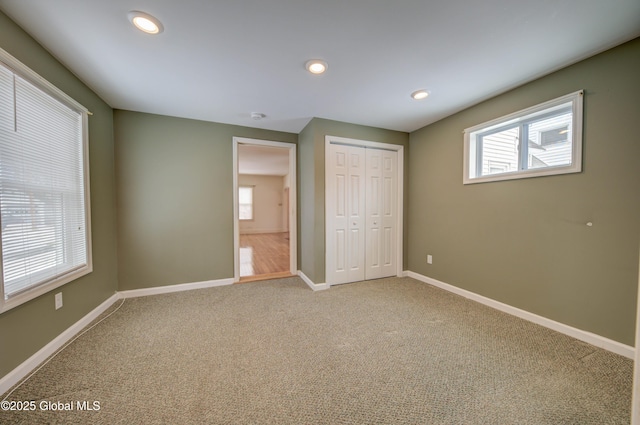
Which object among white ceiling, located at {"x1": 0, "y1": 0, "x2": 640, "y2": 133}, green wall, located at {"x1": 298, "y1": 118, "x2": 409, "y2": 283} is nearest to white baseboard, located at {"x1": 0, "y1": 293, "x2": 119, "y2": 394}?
white ceiling, located at {"x1": 0, "y1": 0, "x2": 640, "y2": 133}

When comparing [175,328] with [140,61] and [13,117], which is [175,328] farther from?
[140,61]

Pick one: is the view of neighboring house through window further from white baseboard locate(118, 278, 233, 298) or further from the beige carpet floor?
the beige carpet floor

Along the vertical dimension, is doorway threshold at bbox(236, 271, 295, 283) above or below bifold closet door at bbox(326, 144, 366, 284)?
below

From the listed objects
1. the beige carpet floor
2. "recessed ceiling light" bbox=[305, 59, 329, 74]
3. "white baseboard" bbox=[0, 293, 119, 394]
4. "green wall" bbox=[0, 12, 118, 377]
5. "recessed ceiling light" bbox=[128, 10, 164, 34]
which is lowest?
the beige carpet floor

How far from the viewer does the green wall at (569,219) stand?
169 cm

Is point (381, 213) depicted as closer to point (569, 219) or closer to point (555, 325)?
point (569, 219)

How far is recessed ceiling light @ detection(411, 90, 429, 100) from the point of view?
2.37 metres

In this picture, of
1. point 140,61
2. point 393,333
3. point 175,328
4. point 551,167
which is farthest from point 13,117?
point 551,167

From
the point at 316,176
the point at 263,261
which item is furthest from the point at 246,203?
the point at 316,176

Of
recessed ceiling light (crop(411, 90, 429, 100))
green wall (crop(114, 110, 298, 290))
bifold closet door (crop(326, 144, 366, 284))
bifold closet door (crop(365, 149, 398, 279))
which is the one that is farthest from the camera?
bifold closet door (crop(365, 149, 398, 279))

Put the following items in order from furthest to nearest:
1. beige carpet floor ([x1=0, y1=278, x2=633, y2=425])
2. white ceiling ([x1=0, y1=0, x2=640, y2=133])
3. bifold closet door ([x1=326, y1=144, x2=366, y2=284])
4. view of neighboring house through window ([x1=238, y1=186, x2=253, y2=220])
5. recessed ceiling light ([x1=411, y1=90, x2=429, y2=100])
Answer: view of neighboring house through window ([x1=238, y1=186, x2=253, y2=220]), bifold closet door ([x1=326, y1=144, x2=366, y2=284]), recessed ceiling light ([x1=411, y1=90, x2=429, y2=100]), white ceiling ([x1=0, y1=0, x2=640, y2=133]), beige carpet floor ([x1=0, y1=278, x2=633, y2=425])

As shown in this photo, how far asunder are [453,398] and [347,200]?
2.38 metres

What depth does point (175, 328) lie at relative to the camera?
2.12 metres

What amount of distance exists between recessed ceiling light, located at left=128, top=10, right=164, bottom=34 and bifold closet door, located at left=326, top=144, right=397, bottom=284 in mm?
2097
